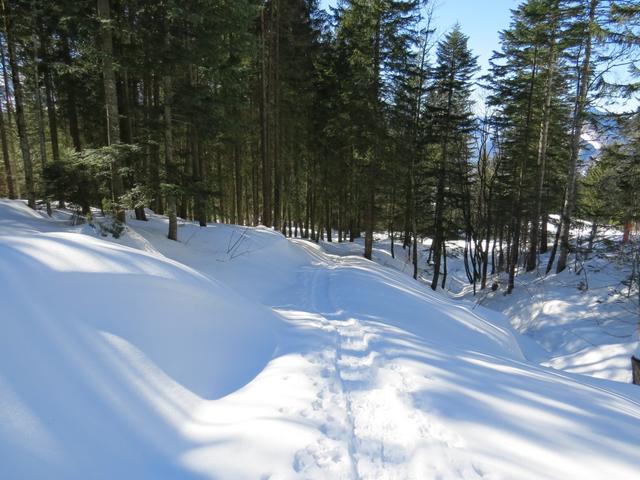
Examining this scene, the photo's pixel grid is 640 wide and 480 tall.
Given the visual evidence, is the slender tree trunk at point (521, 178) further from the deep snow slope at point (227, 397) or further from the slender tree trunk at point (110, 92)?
the slender tree trunk at point (110, 92)

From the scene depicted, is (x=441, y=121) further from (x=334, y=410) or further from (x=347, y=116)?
(x=334, y=410)

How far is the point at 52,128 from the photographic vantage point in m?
14.1

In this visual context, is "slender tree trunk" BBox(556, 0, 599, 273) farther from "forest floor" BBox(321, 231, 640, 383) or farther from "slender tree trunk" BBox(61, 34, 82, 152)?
"slender tree trunk" BBox(61, 34, 82, 152)

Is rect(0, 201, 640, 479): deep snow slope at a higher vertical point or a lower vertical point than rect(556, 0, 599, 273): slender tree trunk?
lower

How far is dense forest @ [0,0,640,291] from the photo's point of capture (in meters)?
9.03

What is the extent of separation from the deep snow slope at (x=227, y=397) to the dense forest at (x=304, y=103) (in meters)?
5.48

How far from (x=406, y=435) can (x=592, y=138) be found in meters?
16.6

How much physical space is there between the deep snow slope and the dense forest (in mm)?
5482

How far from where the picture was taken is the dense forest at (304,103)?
29.6 feet

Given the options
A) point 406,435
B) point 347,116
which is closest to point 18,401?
point 406,435

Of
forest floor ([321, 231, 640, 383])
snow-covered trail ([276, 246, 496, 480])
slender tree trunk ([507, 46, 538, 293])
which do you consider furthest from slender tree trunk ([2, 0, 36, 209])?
slender tree trunk ([507, 46, 538, 293])

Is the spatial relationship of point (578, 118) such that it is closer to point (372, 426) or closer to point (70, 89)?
point (372, 426)

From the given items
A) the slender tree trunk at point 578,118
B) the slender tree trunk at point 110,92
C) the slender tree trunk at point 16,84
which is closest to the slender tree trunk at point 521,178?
the slender tree trunk at point 578,118

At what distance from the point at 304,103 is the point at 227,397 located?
60.4 ft
